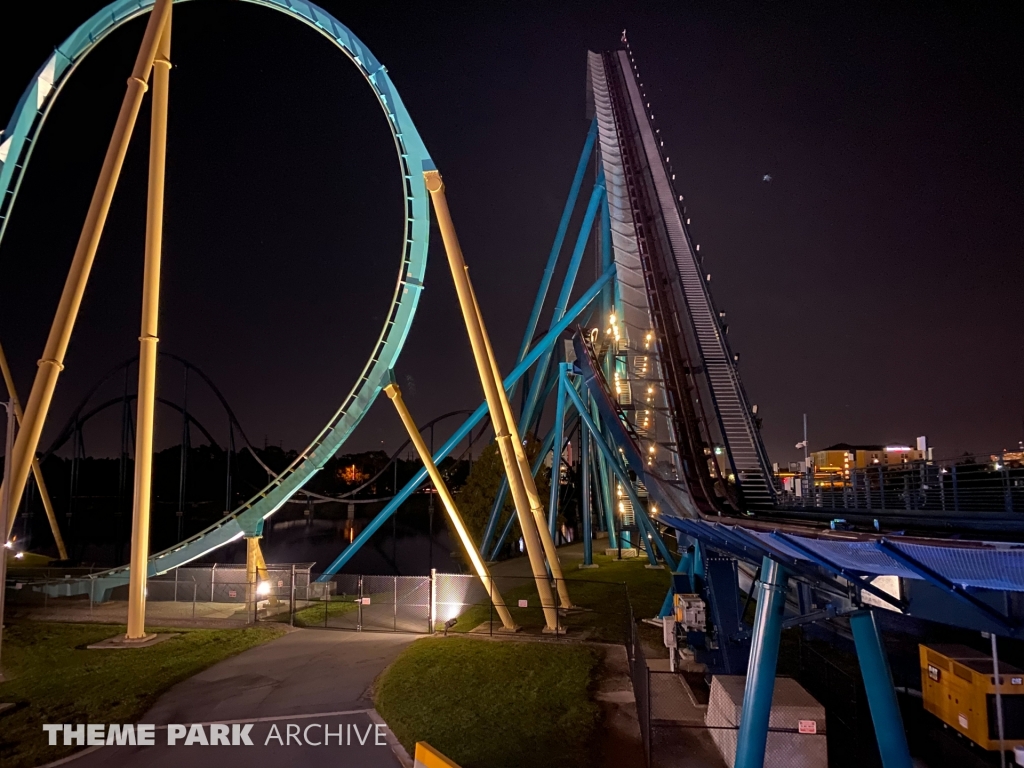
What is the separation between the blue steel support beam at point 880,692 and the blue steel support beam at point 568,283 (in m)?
20.3

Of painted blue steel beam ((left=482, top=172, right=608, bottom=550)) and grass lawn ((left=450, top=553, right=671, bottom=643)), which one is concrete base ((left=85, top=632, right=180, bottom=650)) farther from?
painted blue steel beam ((left=482, top=172, right=608, bottom=550))

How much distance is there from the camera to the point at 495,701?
10680mm

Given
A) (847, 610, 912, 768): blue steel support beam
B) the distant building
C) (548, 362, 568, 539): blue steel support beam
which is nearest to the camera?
(847, 610, 912, 768): blue steel support beam

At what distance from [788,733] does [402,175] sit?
14.7m

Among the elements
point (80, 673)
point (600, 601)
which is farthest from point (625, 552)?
point (80, 673)

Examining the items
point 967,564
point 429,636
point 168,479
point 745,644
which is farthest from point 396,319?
point 168,479

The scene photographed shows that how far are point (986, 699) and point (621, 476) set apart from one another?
42.7 feet

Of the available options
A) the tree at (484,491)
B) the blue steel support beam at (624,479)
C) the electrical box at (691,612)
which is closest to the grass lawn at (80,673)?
the electrical box at (691,612)

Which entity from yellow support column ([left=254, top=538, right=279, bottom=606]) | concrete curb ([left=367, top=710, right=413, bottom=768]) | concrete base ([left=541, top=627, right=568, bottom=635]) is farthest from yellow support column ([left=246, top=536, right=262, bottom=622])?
concrete curb ([left=367, top=710, right=413, bottom=768])

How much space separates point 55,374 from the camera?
12492mm

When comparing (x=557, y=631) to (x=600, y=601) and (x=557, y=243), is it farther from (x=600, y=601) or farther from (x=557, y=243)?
(x=557, y=243)

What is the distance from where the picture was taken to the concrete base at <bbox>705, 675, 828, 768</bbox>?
336 inches

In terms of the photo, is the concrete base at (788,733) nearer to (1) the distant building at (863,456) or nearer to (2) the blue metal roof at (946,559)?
(2) the blue metal roof at (946,559)

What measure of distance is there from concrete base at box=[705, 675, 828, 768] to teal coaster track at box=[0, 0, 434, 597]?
1237 centimetres
